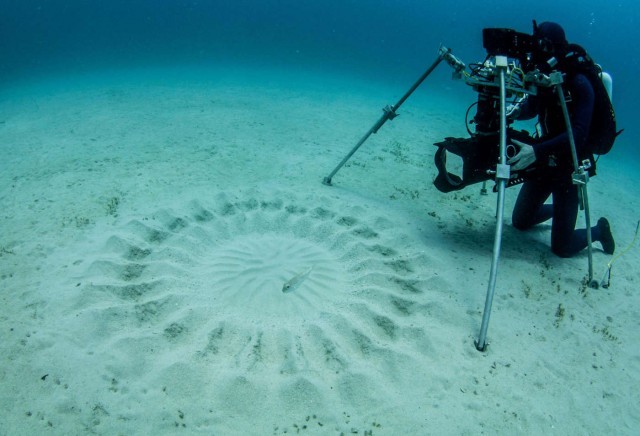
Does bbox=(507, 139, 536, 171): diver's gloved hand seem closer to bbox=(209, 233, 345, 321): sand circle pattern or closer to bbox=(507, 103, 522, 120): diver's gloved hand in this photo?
bbox=(507, 103, 522, 120): diver's gloved hand

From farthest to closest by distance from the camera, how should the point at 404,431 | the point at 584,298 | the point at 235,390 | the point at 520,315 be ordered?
the point at 584,298, the point at 520,315, the point at 235,390, the point at 404,431

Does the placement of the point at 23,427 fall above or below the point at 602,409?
above

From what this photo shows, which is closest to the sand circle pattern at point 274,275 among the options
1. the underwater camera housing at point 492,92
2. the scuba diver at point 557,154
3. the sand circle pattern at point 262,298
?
the sand circle pattern at point 262,298

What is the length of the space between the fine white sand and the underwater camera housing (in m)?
1.23

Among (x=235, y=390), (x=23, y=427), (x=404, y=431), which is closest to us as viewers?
(x=23, y=427)

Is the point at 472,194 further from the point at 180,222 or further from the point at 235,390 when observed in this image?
the point at 235,390

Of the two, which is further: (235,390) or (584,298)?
(584,298)

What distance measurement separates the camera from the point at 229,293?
391 cm

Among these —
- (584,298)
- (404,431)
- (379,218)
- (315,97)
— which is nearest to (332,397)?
(404,431)

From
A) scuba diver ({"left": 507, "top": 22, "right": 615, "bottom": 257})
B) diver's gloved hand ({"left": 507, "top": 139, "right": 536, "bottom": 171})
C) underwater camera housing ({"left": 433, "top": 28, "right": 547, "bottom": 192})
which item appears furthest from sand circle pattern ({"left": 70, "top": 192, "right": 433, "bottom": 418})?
scuba diver ({"left": 507, "top": 22, "right": 615, "bottom": 257})

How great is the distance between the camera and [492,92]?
13.4 feet

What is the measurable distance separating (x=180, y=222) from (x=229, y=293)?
5.37 feet

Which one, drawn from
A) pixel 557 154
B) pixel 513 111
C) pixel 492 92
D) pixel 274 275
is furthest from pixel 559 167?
pixel 274 275

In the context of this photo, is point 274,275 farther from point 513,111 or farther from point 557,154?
point 513,111
